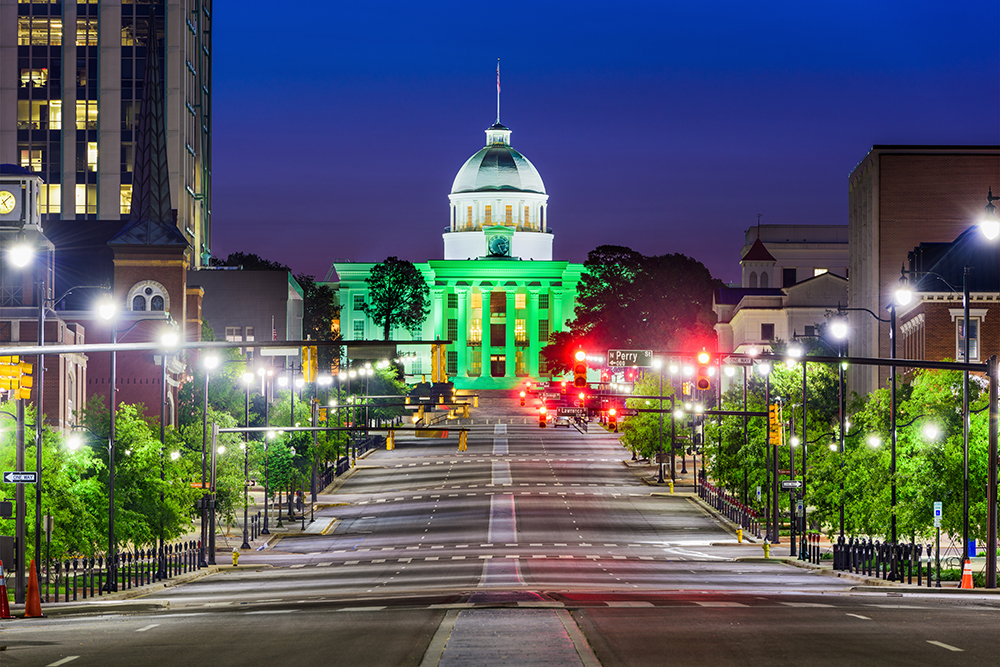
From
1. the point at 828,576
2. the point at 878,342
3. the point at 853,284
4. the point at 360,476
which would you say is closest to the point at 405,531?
the point at 828,576

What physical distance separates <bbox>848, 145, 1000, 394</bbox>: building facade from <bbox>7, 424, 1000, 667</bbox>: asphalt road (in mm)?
28405

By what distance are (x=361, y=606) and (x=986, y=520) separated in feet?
68.2

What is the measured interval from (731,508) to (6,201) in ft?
143

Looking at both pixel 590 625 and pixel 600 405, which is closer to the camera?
pixel 590 625

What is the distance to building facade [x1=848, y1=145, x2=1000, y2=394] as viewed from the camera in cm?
9675

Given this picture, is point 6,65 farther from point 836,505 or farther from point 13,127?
point 836,505

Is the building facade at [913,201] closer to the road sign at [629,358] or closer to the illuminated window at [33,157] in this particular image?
the road sign at [629,358]

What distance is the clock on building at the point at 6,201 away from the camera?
79812mm

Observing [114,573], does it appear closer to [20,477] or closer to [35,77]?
[20,477]

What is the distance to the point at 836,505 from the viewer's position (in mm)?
55438

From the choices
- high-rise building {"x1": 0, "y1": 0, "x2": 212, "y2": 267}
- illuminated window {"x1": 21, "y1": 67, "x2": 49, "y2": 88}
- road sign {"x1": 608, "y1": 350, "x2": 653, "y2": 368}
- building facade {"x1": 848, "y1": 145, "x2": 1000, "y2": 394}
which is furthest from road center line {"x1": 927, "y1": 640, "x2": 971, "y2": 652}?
illuminated window {"x1": 21, "y1": 67, "x2": 49, "y2": 88}

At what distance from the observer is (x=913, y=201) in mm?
97438

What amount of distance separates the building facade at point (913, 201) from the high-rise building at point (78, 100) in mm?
84970

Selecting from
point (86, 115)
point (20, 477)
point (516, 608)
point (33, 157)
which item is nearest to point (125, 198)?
point (86, 115)
